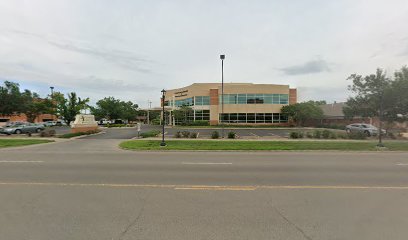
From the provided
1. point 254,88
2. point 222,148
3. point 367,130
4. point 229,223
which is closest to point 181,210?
point 229,223

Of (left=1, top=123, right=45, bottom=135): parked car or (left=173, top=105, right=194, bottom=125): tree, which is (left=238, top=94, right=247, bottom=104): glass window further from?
(left=1, top=123, right=45, bottom=135): parked car

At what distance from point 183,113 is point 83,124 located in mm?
25525

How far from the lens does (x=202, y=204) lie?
630 cm

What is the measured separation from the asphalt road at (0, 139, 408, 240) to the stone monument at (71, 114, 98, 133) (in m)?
23.3

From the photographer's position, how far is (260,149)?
18.6 m

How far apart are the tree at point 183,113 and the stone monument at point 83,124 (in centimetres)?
2088

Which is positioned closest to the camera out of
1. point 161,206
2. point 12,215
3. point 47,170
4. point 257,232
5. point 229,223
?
point 257,232

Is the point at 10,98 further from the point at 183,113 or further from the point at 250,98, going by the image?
the point at 250,98

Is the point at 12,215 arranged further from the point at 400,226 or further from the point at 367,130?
the point at 367,130

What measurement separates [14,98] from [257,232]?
54.8m

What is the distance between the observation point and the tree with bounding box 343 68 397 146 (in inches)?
943

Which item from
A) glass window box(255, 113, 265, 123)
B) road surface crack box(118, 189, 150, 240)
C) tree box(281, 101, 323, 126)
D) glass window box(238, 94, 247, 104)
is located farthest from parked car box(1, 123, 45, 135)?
tree box(281, 101, 323, 126)

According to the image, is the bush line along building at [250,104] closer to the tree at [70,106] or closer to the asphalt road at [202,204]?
the tree at [70,106]

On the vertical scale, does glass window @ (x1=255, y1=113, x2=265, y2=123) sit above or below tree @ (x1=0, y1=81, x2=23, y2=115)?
below
